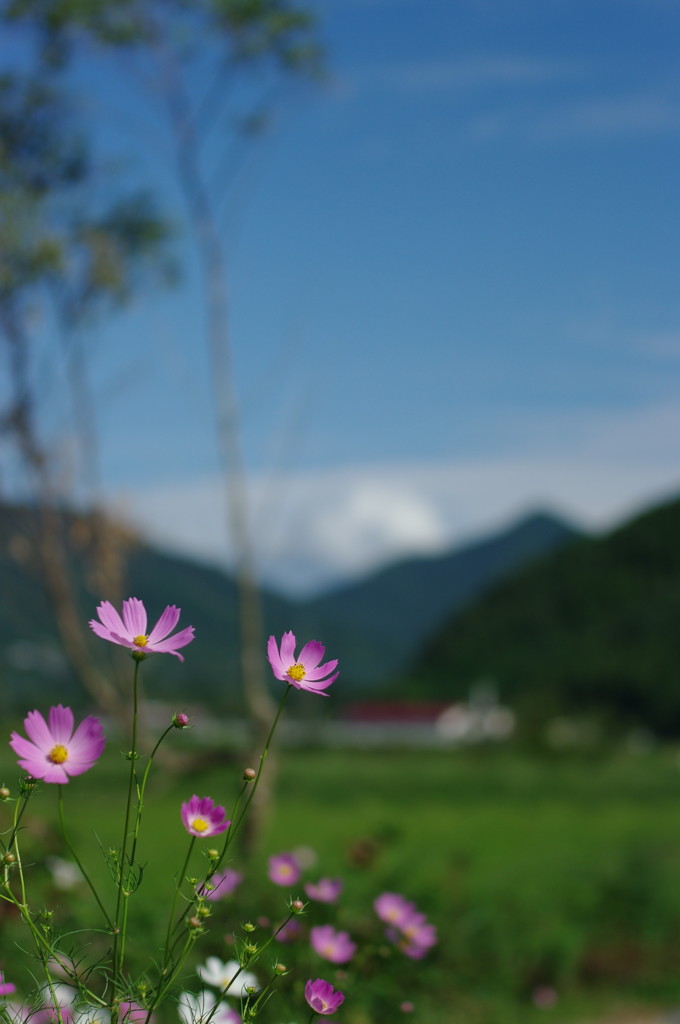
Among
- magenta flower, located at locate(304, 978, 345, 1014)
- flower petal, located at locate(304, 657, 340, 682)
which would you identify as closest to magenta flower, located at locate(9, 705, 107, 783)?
flower petal, located at locate(304, 657, 340, 682)

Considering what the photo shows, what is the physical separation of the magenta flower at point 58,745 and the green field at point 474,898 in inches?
6.9

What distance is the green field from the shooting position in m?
3.07

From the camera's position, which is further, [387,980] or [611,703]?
[611,703]

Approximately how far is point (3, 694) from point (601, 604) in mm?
58751

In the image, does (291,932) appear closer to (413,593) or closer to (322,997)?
(322,997)

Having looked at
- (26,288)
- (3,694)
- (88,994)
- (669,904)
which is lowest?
(669,904)

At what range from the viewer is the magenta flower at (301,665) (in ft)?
3.82

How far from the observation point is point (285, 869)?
7.24 feet

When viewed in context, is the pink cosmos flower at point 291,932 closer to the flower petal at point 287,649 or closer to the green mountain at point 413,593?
the flower petal at point 287,649

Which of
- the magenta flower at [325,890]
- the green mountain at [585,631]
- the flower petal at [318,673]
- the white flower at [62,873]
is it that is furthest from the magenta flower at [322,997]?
the green mountain at [585,631]

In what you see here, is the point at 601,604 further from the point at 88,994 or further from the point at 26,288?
the point at 88,994

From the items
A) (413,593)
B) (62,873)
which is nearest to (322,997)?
(62,873)

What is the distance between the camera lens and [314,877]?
2.85 metres

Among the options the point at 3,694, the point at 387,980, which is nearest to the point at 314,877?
the point at 387,980
